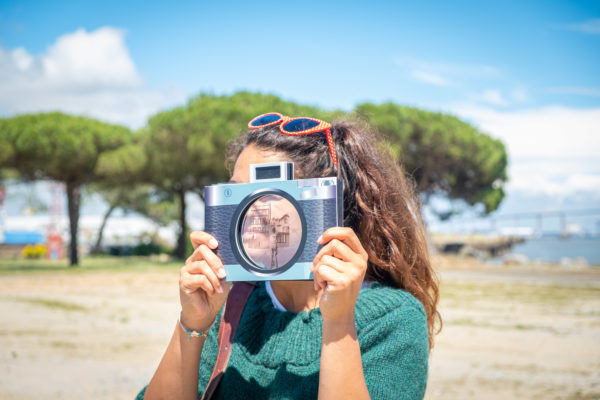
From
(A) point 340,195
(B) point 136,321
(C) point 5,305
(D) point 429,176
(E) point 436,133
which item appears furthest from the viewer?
(D) point 429,176

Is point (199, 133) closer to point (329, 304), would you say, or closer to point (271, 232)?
point (271, 232)

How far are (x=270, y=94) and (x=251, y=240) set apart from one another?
22.8 metres

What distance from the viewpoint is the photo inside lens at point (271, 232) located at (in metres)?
1.49

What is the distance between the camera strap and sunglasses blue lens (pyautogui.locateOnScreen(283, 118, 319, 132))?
23.7 inches

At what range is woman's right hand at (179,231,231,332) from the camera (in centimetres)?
152

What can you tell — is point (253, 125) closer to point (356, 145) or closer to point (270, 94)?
point (356, 145)

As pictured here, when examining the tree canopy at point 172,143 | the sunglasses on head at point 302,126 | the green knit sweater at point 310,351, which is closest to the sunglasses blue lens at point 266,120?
the sunglasses on head at point 302,126

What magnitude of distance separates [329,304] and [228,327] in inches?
22.9

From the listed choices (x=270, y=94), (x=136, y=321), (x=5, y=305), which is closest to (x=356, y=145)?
(x=136, y=321)

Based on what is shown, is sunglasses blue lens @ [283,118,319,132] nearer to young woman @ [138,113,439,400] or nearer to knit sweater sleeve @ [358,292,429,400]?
young woman @ [138,113,439,400]

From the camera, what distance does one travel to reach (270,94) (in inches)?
936

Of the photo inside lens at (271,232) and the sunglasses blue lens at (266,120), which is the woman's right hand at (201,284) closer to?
the photo inside lens at (271,232)

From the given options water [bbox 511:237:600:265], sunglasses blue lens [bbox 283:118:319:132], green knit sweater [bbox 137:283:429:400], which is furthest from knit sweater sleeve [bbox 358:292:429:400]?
water [bbox 511:237:600:265]

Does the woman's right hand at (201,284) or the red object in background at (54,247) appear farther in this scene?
the red object in background at (54,247)
